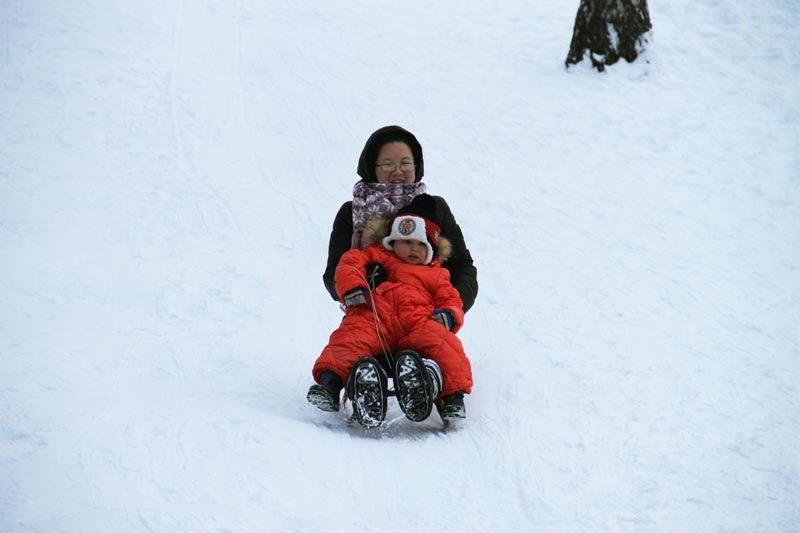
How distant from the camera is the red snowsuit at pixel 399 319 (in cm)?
326

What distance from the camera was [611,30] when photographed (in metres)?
8.14

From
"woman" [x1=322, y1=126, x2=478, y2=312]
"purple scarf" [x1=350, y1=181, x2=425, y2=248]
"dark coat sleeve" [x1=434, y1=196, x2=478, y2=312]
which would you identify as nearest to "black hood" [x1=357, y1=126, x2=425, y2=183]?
"woman" [x1=322, y1=126, x2=478, y2=312]

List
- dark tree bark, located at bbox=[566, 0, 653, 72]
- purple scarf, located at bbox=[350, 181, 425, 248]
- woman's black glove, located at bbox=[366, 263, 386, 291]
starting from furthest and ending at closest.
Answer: dark tree bark, located at bbox=[566, 0, 653, 72]
purple scarf, located at bbox=[350, 181, 425, 248]
woman's black glove, located at bbox=[366, 263, 386, 291]

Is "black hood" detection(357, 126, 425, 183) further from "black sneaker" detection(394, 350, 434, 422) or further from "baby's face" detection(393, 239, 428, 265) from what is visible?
"black sneaker" detection(394, 350, 434, 422)

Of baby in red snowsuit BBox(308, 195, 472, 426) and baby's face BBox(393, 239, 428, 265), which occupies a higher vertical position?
baby's face BBox(393, 239, 428, 265)

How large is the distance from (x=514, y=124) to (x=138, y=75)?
12.7ft

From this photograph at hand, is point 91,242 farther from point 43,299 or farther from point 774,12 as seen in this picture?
point 774,12

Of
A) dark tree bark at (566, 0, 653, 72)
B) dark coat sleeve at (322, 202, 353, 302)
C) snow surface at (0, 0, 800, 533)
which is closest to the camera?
snow surface at (0, 0, 800, 533)

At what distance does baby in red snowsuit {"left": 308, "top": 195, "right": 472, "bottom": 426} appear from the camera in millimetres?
3223

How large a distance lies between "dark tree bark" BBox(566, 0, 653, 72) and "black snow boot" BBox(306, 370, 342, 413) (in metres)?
5.98

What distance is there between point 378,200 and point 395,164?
21 cm

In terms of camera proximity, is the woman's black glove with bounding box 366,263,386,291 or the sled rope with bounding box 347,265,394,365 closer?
the sled rope with bounding box 347,265,394,365

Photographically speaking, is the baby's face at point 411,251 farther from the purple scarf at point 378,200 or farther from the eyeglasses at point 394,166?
the eyeglasses at point 394,166

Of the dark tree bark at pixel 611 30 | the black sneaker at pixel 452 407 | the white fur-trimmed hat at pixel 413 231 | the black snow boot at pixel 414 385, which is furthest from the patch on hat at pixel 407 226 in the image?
the dark tree bark at pixel 611 30
